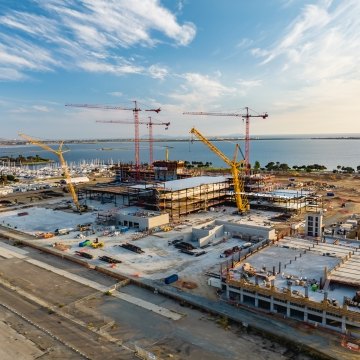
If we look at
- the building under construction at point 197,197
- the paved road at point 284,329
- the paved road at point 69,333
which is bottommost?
the paved road at point 69,333

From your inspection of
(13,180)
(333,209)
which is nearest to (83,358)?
(333,209)

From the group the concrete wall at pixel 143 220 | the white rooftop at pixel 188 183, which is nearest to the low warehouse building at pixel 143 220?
the concrete wall at pixel 143 220

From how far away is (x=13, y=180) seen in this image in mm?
158000

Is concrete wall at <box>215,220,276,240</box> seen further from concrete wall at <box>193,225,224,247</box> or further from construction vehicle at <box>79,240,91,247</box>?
construction vehicle at <box>79,240,91,247</box>

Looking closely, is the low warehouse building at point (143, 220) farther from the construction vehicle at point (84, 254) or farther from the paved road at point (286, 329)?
→ the paved road at point (286, 329)

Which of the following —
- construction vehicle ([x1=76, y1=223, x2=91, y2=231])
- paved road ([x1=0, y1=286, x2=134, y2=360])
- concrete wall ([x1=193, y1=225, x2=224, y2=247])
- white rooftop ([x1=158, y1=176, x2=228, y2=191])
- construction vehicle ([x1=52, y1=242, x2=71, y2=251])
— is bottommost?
paved road ([x1=0, y1=286, x2=134, y2=360])

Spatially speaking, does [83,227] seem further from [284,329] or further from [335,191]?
[335,191]

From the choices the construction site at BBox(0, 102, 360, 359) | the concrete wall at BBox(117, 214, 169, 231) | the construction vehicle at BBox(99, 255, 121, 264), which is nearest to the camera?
the construction site at BBox(0, 102, 360, 359)

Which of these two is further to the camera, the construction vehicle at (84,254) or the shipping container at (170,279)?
the construction vehicle at (84,254)

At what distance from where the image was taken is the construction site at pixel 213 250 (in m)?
34.3

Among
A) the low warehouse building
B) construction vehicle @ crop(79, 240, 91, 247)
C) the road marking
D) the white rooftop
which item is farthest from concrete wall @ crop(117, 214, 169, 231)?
the road marking

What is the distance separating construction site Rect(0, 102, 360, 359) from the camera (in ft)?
112

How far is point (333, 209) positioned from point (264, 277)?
183 feet

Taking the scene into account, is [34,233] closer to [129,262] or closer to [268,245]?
[129,262]
